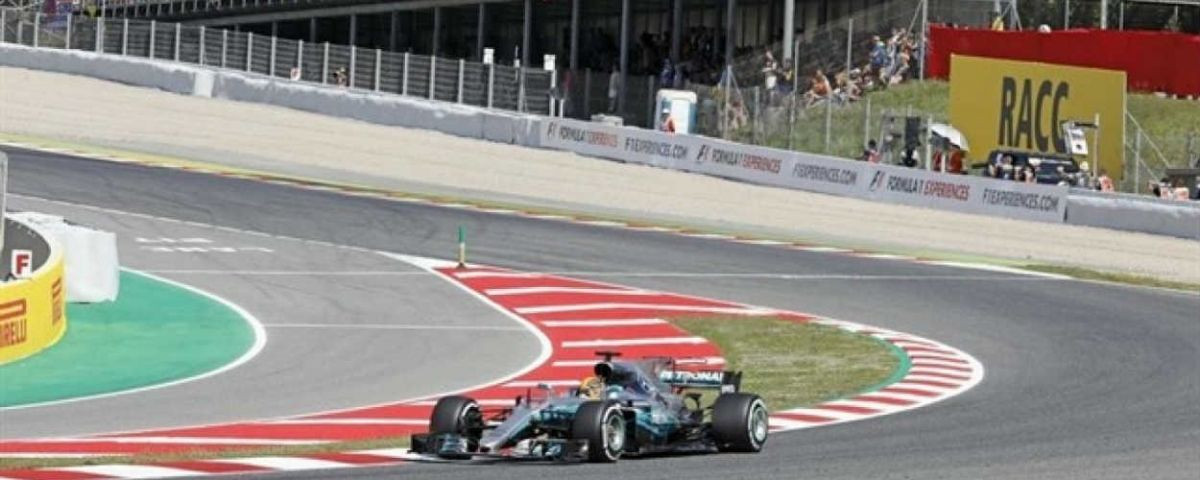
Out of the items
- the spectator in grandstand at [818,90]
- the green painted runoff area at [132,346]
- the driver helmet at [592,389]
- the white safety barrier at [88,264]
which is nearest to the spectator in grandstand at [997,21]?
the spectator in grandstand at [818,90]

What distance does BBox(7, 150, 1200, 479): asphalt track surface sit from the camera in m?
17.7

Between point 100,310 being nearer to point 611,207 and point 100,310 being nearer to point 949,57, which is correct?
point 611,207

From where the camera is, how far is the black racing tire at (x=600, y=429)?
16656 mm

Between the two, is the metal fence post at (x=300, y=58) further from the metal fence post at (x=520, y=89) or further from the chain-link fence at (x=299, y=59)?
the metal fence post at (x=520, y=89)

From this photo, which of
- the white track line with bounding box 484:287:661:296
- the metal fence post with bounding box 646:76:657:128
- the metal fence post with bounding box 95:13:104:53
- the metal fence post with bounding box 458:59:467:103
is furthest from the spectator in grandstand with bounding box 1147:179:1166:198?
the metal fence post with bounding box 95:13:104:53

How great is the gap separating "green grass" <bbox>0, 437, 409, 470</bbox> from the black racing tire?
1929 mm

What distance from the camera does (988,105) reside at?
149 feet

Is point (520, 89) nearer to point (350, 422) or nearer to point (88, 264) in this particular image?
point (88, 264)

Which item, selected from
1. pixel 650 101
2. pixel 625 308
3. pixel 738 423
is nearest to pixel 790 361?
pixel 625 308

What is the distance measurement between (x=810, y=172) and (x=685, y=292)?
1510cm

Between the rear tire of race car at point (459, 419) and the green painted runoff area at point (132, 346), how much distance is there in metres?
5.22

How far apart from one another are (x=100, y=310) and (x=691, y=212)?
58.0 feet

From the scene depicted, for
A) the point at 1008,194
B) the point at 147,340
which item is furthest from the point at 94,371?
the point at 1008,194

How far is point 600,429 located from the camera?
655 inches
